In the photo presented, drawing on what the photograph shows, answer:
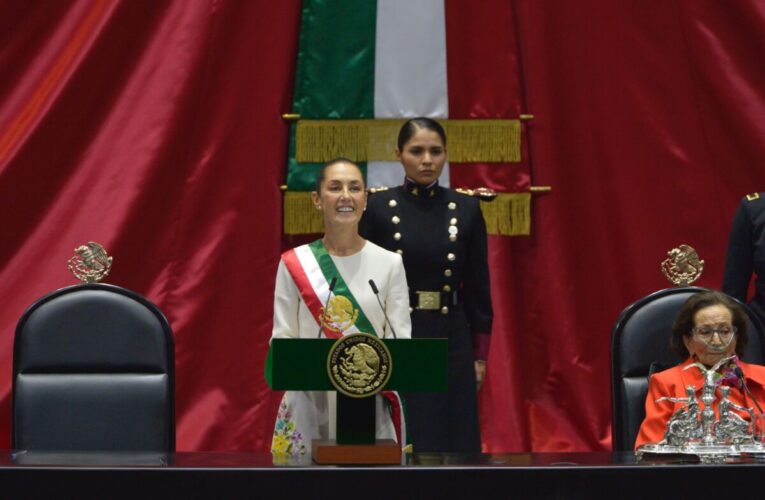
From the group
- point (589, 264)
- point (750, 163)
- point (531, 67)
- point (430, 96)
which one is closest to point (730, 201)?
point (750, 163)

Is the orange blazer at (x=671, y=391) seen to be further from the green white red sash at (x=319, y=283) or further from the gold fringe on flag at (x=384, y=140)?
the gold fringe on flag at (x=384, y=140)

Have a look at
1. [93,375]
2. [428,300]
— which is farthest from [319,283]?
[428,300]

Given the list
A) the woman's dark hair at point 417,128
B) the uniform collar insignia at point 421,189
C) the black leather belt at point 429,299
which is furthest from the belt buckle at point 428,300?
the woman's dark hair at point 417,128

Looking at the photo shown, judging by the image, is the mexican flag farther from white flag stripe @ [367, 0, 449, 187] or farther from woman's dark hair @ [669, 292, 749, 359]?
woman's dark hair @ [669, 292, 749, 359]

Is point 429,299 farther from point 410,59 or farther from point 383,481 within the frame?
point 383,481

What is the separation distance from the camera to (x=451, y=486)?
1796 mm

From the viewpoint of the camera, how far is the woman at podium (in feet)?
9.06

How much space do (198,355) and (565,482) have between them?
269 cm

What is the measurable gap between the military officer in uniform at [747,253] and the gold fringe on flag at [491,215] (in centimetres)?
101

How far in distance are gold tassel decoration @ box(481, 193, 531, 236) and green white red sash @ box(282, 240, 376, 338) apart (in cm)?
150

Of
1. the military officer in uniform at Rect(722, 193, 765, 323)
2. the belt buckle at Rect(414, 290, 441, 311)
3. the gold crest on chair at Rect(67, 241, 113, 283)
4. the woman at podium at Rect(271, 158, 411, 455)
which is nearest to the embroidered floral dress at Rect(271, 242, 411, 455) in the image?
the woman at podium at Rect(271, 158, 411, 455)

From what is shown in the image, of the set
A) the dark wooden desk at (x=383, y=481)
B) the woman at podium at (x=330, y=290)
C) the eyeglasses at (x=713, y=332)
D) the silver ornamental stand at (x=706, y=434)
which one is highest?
the woman at podium at (x=330, y=290)

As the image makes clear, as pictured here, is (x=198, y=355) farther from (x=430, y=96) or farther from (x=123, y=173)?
(x=430, y=96)

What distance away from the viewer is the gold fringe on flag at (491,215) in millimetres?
4242
